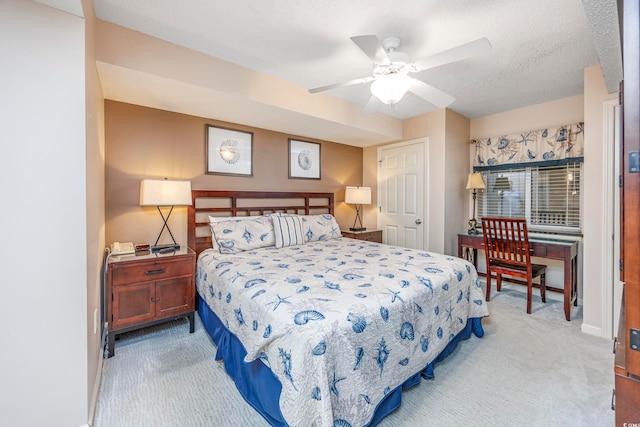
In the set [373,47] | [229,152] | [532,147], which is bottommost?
[229,152]

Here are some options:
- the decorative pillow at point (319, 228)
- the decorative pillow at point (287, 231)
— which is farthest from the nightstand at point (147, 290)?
the decorative pillow at point (319, 228)

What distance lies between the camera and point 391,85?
2.05 m

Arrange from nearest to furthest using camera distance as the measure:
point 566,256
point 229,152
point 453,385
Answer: point 453,385
point 566,256
point 229,152

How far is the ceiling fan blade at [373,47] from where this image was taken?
168cm

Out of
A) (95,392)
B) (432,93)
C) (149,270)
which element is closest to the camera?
(95,392)

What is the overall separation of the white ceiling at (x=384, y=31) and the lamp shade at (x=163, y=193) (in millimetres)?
1199

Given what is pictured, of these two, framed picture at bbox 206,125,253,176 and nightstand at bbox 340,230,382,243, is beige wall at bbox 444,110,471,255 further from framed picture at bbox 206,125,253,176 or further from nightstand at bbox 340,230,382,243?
framed picture at bbox 206,125,253,176

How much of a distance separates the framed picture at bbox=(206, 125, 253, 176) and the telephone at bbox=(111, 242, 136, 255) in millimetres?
1138

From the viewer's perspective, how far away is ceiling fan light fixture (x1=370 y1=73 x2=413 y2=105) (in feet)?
6.65

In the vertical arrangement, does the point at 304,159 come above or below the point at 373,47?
below

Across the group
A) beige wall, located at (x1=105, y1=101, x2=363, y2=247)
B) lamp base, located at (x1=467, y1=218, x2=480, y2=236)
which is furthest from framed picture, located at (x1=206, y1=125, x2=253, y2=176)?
lamp base, located at (x1=467, y1=218, x2=480, y2=236)

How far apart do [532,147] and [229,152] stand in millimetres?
3836

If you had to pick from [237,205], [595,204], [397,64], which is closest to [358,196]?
[237,205]

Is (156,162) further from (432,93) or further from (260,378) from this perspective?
(432,93)
